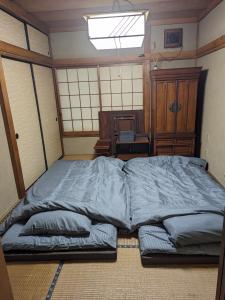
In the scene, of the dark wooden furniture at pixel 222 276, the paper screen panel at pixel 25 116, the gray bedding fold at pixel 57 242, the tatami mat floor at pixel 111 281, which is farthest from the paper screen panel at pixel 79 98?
the dark wooden furniture at pixel 222 276

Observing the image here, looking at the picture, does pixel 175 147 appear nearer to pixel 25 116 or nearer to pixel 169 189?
pixel 169 189

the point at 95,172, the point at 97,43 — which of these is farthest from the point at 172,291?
the point at 97,43

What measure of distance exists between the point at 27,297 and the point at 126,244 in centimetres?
95

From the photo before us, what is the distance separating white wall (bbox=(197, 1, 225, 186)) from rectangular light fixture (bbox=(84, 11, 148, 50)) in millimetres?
1794

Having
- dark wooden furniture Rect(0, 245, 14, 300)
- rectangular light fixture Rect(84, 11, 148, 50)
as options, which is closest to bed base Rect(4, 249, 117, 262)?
dark wooden furniture Rect(0, 245, 14, 300)

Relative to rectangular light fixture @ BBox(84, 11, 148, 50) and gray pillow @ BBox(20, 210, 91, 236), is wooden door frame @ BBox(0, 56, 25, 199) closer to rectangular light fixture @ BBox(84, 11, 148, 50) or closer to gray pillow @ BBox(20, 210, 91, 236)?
gray pillow @ BBox(20, 210, 91, 236)

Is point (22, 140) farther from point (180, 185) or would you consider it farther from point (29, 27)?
point (180, 185)

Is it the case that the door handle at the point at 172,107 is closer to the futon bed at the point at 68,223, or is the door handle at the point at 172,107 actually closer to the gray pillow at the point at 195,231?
the futon bed at the point at 68,223

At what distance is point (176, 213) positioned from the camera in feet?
7.21

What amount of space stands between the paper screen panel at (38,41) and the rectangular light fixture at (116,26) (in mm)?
2101

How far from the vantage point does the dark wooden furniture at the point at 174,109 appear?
13.0ft

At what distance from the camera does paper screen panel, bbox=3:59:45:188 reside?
307 cm

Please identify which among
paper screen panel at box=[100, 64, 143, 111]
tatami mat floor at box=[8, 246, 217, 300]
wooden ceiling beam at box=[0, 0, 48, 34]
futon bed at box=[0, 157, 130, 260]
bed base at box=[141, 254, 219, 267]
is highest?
wooden ceiling beam at box=[0, 0, 48, 34]

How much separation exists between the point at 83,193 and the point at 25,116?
1.63m
